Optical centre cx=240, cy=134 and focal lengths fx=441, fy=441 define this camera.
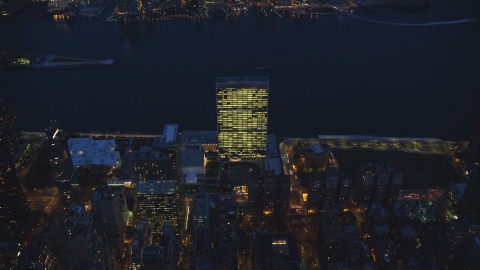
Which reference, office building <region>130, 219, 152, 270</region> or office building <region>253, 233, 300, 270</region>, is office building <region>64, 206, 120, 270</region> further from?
office building <region>253, 233, 300, 270</region>

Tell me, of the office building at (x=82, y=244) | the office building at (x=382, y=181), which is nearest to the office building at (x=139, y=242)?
the office building at (x=82, y=244)

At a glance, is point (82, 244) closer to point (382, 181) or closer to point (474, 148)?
point (382, 181)

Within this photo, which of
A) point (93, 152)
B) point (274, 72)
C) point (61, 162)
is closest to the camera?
point (61, 162)

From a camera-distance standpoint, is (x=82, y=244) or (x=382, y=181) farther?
(x=382, y=181)

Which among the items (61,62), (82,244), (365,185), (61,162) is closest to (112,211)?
(82,244)

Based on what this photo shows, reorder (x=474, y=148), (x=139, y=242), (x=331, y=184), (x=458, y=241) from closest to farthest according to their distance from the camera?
(x=458, y=241)
(x=139, y=242)
(x=331, y=184)
(x=474, y=148)

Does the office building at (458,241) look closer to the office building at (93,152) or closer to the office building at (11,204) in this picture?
the office building at (93,152)
